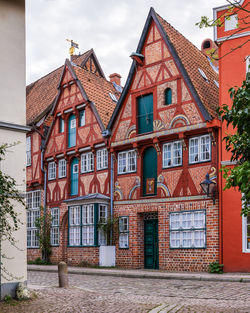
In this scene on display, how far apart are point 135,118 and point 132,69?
7.24ft

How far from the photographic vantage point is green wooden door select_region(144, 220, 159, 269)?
783 inches

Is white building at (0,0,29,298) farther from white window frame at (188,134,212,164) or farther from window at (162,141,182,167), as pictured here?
window at (162,141,182,167)

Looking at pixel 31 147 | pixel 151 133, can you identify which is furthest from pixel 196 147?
pixel 31 147

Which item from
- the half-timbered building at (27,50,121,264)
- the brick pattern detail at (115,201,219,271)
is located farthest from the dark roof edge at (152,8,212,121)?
the half-timbered building at (27,50,121,264)

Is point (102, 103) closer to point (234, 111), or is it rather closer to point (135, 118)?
point (135, 118)

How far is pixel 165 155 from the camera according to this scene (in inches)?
773

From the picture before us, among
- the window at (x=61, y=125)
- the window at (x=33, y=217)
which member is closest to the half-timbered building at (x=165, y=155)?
the window at (x=61, y=125)

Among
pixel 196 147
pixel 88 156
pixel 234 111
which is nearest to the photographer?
pixel 234 111

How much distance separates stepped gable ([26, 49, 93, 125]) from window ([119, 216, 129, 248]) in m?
8.64

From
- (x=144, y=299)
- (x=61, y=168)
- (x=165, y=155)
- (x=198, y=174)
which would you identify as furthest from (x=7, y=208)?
(x=61, y=168)

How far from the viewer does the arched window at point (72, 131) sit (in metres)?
24.3

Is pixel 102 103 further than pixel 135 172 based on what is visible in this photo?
Yes

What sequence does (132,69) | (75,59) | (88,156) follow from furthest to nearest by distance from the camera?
(75,59)
(88,156)
(132,69)

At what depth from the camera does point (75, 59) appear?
1208 inches
